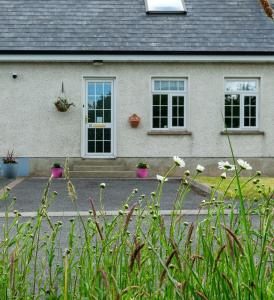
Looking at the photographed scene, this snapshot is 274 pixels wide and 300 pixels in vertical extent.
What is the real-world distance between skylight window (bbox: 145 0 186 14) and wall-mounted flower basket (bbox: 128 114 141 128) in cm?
385

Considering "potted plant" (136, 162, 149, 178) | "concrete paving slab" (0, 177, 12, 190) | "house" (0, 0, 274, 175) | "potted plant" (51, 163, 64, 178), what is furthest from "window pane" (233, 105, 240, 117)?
"concrete paving slab" (0, 177, 12, 190)

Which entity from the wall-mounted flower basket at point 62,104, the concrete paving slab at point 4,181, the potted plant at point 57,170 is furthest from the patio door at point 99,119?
the concrete paving slab at point 4,181

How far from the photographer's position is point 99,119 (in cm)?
1684

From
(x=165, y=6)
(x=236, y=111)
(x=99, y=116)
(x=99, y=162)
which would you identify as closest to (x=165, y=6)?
(x=165, y=6)

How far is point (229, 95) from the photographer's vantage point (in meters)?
16.8

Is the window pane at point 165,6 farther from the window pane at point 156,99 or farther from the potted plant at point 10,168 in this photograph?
the potted plant at point 10,168

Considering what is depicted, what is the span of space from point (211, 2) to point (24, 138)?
792 cm

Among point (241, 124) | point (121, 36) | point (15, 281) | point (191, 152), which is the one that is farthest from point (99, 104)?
point (15, 281)

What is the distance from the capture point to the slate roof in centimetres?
1630

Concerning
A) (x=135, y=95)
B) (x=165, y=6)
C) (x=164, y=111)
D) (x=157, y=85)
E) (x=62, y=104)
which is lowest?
(x=164, y=111)

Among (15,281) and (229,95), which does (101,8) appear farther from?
(15,281)

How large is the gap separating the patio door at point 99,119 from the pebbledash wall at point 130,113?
307mm

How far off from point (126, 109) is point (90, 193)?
520 centimetres

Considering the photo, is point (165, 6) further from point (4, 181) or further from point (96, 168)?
point (4, 181)
